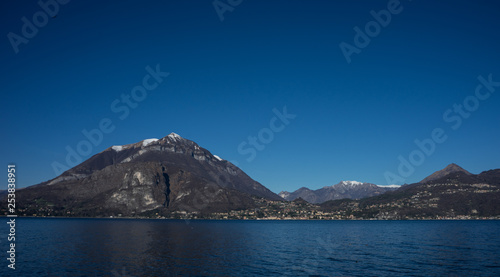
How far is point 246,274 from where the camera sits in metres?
53.8

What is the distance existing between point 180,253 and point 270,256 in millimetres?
20999

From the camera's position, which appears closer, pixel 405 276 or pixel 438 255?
pixel 405 276

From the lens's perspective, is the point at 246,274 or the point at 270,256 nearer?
the point at 246,274

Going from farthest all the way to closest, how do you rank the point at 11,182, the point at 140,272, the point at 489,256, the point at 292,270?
the point at 489,256 < the point at 292,270 < the point at 140,272 < the point at 11,182

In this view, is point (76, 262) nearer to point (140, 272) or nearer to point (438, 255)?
point (140, 272)

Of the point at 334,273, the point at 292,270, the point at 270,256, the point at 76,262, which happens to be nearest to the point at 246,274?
the point at 292,270

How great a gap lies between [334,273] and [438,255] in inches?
1331

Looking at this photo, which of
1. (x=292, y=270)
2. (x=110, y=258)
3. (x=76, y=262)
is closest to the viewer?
(x=292, y=270)

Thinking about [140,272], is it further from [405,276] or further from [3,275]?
[405,276]

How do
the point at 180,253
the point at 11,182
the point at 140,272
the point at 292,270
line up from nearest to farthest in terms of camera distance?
1. the point at 11,182
2. the point at 140,272
3. the point at 292,270
4. the point at 180,253

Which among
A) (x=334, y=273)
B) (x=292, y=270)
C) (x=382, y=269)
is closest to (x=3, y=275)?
(x=292, y=270)

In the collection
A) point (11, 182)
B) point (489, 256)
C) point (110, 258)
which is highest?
point (11, 182)

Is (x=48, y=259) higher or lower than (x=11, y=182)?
lower

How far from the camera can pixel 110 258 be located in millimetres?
66250
